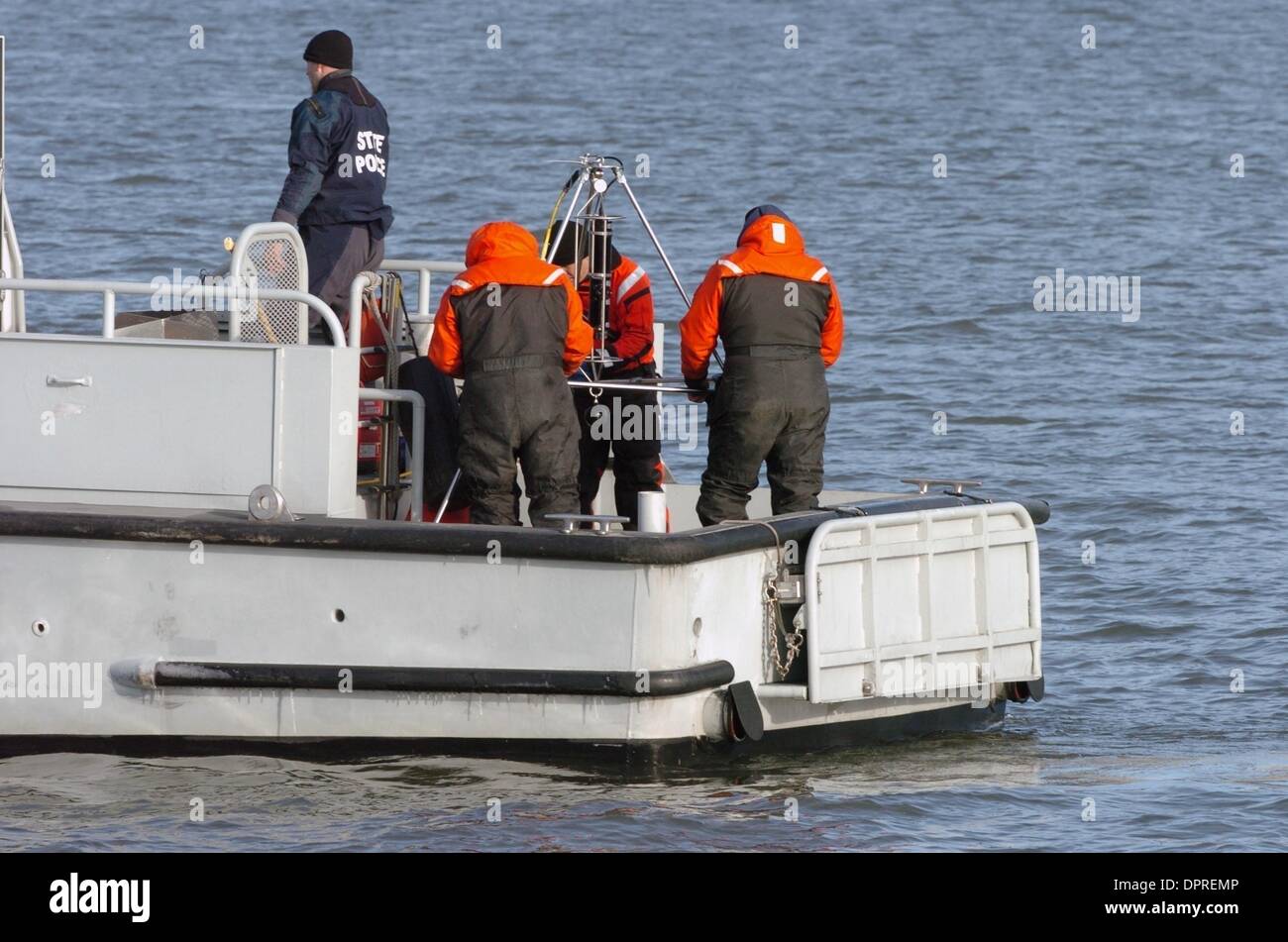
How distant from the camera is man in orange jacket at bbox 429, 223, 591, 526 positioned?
24.9ft

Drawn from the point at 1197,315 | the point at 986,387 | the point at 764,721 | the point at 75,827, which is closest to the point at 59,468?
the point at 75,827

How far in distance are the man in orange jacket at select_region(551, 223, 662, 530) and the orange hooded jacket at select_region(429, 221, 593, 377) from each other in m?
0.80

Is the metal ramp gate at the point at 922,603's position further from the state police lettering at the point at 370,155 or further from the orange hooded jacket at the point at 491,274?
the state police lettering at the point at 370,155

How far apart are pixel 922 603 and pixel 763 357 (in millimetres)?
1063

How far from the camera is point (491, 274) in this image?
763cm

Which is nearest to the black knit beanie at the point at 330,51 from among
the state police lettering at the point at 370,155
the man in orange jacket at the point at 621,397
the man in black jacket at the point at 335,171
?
the man in black jacket at the point at 335,171

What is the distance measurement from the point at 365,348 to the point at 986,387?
346 inches

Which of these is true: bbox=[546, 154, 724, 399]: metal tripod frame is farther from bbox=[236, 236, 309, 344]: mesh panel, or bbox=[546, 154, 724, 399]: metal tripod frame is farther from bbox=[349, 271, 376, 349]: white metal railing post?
bbox=[236, 236, 309, 344]: mesh panel

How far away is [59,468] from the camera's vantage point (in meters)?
7.57

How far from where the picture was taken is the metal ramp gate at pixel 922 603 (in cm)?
764

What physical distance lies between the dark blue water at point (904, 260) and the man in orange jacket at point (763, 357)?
1.09 meters

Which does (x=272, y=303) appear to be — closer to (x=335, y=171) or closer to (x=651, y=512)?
(x=335, y=171)

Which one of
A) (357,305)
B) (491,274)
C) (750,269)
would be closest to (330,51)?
(357,305)

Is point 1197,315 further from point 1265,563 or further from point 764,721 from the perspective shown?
point 764,721
